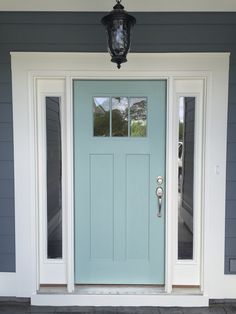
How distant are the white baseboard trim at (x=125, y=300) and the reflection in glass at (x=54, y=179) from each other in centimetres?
35

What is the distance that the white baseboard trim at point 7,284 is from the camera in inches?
109

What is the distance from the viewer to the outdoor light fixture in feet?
6.98

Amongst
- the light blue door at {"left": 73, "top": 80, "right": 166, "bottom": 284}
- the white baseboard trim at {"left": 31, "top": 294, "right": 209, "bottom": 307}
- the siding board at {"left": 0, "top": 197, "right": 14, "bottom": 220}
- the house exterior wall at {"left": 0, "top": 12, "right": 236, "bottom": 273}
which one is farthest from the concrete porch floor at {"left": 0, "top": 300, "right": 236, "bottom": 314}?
the house exterior wall at {"left": 0, "top": 12, "right": 236, "bottom": 273}

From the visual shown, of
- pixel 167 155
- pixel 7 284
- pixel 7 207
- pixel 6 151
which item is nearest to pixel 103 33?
pixel 167 155

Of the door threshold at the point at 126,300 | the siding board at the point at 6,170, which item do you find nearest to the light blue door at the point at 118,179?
the door threshold at the point at 126,300

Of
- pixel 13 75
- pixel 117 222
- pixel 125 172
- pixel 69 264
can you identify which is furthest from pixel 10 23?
pixel 69 264

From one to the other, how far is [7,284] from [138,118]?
5.79ft

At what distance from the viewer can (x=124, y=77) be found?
2.67m

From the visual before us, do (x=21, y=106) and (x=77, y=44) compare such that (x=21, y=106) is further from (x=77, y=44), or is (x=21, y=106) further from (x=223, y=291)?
(x=223, y=291)

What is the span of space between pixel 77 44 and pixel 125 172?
1100mm

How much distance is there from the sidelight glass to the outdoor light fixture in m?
0.79

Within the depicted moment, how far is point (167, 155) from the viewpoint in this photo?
8.88ft
